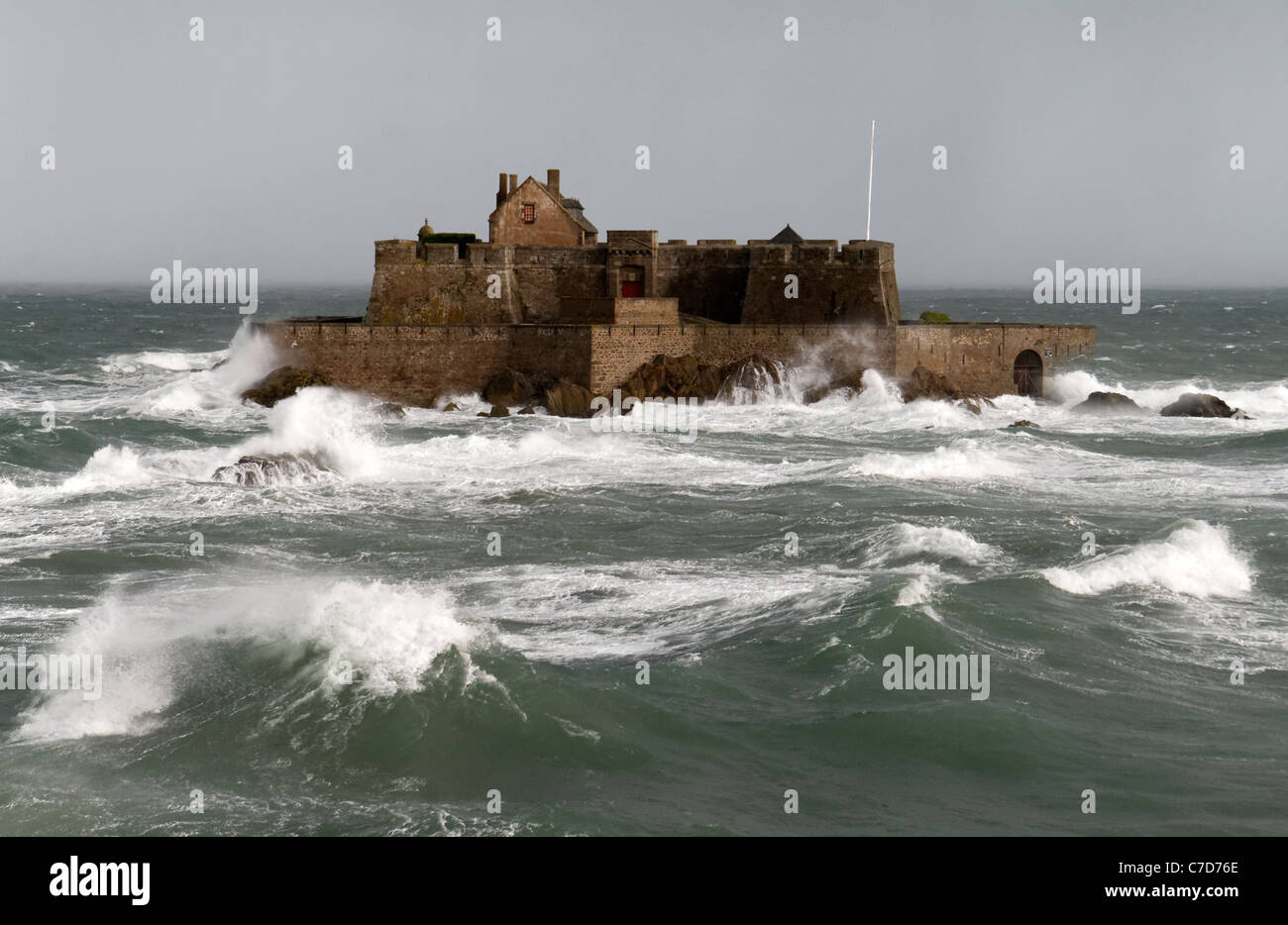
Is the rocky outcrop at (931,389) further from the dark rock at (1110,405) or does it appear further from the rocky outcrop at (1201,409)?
the rocky outcrop at (1201,409)

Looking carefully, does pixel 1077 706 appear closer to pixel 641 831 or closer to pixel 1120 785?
pixel 1120 785

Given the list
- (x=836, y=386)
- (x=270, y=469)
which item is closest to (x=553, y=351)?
(x=836, y=386)

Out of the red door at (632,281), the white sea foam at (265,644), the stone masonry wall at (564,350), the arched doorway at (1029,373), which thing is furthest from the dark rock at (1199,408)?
the white sea foam at (265,644)

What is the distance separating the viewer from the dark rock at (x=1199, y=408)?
123ft

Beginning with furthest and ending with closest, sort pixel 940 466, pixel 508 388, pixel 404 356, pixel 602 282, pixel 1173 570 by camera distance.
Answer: pixel 602 282, pixel 404 356, pixel 508 388, pixel 940 466, pixel 1173 570

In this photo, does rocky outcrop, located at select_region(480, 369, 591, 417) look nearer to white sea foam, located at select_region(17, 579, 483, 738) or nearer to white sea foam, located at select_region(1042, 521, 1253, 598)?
white sea foam, located at select_region(1042, 521, 1253, 598)

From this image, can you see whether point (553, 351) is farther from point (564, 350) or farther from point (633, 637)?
point (633, 637)

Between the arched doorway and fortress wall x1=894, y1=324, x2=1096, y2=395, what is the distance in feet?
0.51

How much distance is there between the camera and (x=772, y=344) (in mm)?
38438

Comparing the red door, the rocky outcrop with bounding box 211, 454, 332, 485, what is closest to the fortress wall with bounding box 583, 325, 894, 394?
the red door

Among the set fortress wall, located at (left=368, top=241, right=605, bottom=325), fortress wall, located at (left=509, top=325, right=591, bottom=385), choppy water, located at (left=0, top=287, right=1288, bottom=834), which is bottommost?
choppy water, located at (left=0, top=287, right=1288, bottom=834)

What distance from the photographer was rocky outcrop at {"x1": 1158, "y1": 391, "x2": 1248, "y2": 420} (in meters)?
37.6

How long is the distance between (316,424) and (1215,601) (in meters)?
16.0

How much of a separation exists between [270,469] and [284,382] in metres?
13.2
